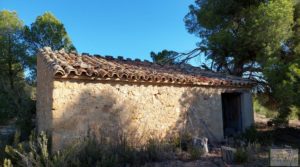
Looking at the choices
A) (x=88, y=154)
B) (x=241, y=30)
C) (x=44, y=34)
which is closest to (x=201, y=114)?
(x=88, y=154)

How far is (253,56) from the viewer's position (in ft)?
41.7

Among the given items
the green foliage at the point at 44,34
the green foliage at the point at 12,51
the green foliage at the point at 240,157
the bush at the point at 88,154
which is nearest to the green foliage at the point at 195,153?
the bush at the point at 88,154

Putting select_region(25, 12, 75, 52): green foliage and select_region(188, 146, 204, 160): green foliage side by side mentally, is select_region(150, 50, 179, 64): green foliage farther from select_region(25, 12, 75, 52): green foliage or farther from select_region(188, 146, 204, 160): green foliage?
select_region(188, 146, 204, 160): green foliage

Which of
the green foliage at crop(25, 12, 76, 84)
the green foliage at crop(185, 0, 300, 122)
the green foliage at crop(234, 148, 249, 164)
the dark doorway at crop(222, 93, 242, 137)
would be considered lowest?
the green foliage at crop(234, 148, 249, 164)

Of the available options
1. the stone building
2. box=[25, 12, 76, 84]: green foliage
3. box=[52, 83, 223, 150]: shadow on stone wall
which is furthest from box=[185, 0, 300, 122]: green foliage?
box=[25, 12, 76, 84]: green foliage

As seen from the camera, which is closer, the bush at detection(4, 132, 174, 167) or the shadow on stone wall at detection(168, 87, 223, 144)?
the bush at detection(4, 132, 174, 167)

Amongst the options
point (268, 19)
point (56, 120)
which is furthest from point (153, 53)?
point (56, 120)

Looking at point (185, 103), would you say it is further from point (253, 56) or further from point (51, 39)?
point (51, 39)

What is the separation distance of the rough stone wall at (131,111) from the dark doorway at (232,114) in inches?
47.6

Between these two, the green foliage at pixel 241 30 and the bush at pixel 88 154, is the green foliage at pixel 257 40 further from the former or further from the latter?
the bush at pixel 88 154

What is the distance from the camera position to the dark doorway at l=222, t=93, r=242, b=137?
1109cm

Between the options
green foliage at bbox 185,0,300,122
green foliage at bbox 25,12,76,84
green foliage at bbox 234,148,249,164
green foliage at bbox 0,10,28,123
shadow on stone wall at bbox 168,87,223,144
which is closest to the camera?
green foliage at bbox 234,148,249,164

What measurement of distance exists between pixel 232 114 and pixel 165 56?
627cm

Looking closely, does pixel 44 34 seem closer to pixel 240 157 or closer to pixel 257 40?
pixel 257 40
